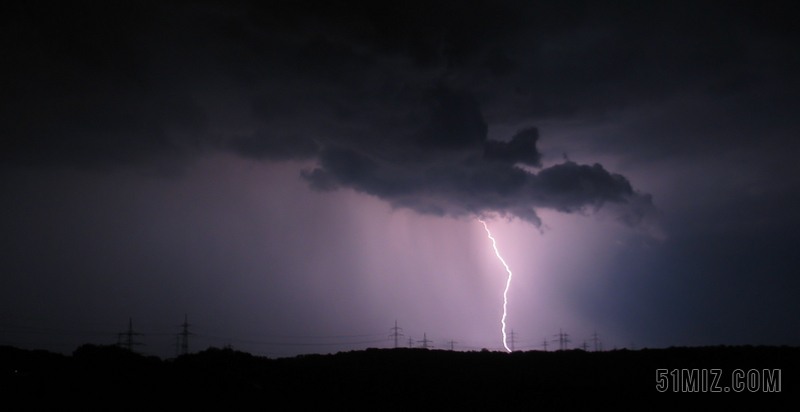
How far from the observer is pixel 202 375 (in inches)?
1731

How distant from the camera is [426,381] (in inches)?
1699

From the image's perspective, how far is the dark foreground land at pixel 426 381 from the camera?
34562 mm

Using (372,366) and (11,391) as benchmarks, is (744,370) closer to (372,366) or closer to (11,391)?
(372,366)

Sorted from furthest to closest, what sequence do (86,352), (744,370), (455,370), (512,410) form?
1. (86,352)
2. (455,370)
3. (744,370)
4. (512,410)

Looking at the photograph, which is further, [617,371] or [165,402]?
[617,371]

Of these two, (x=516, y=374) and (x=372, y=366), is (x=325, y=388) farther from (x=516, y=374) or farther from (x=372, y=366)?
(x=516, y=374)

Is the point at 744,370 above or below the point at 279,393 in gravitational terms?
above

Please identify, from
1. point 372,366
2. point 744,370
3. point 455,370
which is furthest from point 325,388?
point 744,370

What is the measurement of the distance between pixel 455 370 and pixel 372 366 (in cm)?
772

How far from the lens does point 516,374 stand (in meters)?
44.6

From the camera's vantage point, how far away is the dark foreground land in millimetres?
34562

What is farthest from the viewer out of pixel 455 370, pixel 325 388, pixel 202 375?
pixel 455 370

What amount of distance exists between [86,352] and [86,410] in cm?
2993

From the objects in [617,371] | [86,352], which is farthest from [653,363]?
[86,352]
